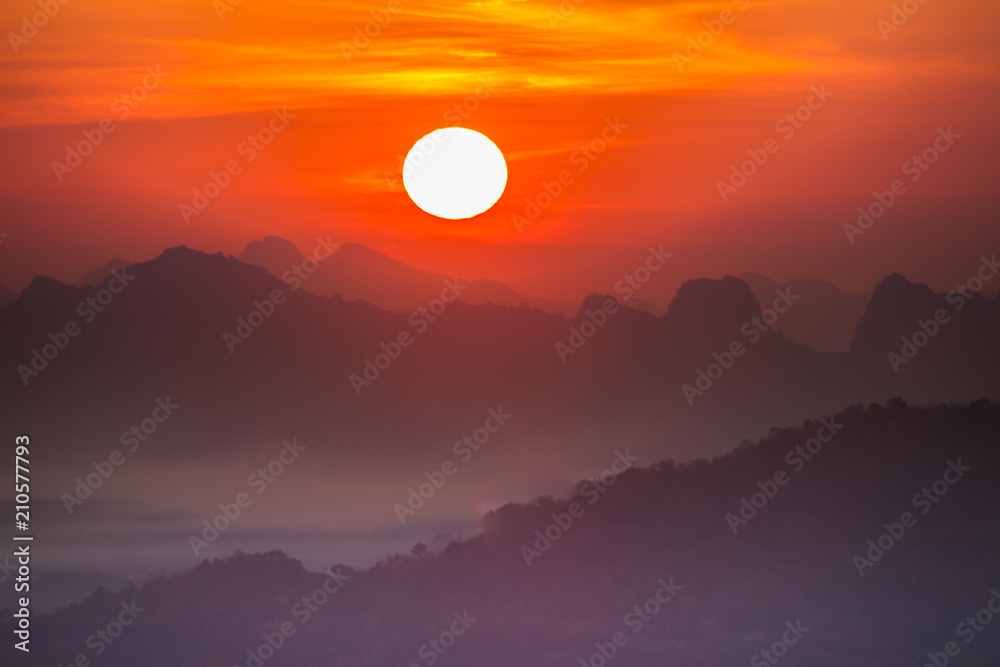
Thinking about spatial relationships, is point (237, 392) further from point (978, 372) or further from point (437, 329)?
point (978, 372)

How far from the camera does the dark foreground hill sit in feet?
87.0

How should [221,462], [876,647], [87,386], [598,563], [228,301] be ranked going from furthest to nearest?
[228,301]
[87,386]
[598,563]
[876,647]
[221,462]

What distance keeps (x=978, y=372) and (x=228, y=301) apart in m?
31.9

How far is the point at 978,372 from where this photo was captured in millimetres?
29828

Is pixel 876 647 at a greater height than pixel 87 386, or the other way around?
pixel 87 386

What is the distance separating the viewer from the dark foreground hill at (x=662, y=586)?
1045 inches

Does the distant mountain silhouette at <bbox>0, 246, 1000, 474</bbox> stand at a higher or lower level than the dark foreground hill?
higher

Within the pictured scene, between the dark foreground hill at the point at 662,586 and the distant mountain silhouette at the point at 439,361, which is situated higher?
the distant mountain silhouette at the point at 439,361

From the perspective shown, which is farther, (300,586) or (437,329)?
(437,329)

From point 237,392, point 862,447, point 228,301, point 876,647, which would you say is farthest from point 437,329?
point 876,647

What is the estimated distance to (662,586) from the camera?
1123 inches

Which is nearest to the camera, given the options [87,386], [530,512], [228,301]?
[530,512]

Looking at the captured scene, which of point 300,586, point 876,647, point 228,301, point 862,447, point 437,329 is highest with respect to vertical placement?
point 228,301

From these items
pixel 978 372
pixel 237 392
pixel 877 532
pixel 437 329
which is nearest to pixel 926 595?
pixel 877 532
